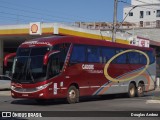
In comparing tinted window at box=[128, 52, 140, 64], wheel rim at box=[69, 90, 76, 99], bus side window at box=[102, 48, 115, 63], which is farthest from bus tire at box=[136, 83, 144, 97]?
wheel rim at box=[69, 90, 76, 99]

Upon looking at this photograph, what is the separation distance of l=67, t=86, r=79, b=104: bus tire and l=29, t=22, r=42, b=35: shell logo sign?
567 inches

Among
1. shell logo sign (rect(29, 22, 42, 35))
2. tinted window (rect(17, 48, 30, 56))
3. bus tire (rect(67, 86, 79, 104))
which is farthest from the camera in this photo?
shell logo sign (rect(29, 22, 42, 35))

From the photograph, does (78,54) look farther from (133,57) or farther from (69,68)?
(133,57)

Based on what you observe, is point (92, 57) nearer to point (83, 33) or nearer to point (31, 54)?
point (31, 54)

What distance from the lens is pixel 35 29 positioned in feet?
117

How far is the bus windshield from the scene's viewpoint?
20078mm

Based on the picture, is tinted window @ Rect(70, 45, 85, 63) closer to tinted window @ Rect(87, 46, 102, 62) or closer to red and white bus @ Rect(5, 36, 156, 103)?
red and white bus @ Rect(5, 36, 156, 103)

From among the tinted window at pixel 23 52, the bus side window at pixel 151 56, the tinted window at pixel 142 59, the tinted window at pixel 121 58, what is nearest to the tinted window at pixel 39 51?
the tinted window at pixel 23 52

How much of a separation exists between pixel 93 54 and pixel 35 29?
13.4m

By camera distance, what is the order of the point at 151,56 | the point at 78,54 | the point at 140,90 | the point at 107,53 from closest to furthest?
the point at 78,54, the point at 107,53, the point at 140,90, the point at 151,56

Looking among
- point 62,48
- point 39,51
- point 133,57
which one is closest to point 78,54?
point 62,48

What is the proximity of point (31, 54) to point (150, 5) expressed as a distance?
3473 inches

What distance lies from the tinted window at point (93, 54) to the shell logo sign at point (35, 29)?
1261 centimetres

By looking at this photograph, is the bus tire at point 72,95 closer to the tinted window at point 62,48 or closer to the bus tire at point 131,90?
the tinted window at point 62,48
